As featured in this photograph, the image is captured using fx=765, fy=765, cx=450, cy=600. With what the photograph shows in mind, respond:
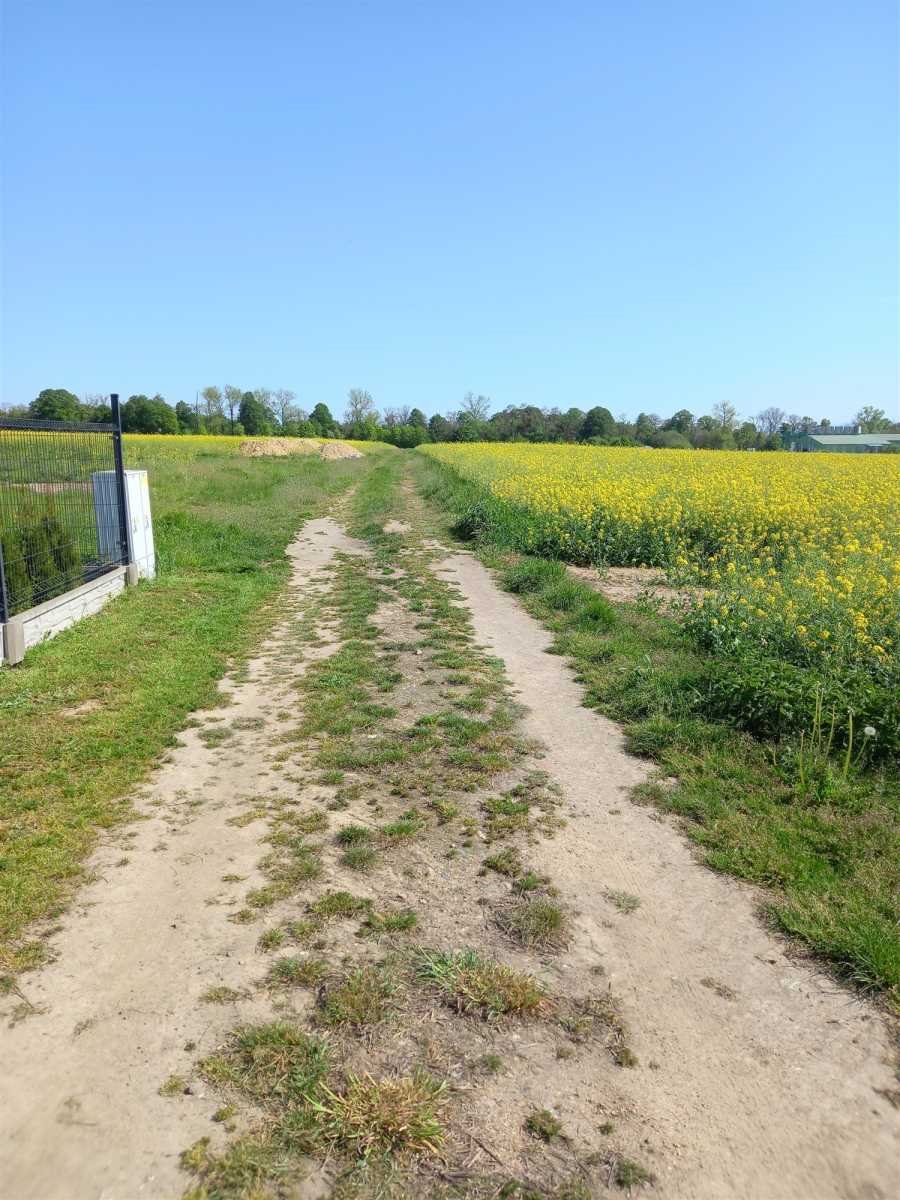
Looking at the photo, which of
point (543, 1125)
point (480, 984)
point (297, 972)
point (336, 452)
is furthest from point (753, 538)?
point (336, 452)

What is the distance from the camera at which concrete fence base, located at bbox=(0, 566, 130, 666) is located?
6.79 meters

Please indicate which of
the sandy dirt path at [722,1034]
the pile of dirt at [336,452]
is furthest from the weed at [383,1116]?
the pile of dirt at [336,452]

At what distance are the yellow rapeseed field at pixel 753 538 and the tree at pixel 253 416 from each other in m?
92.2

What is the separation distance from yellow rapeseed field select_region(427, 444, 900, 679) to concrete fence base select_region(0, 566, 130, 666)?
635 centimetres

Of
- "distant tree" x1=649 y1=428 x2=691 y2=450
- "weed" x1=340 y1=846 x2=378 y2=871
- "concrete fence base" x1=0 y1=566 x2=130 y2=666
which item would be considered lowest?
"weed" x1=340 y1=846 x2=378 y2=871

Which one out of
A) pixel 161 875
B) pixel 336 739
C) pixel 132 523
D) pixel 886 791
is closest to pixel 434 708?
pixel 336 739

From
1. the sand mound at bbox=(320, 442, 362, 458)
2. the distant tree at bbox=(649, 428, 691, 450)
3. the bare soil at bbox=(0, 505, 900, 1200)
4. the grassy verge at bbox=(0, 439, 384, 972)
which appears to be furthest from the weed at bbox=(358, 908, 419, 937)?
the distant tree at bbox=(649, 428, 691, 450)

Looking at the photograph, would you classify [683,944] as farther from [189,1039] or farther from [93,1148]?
[93,1148]

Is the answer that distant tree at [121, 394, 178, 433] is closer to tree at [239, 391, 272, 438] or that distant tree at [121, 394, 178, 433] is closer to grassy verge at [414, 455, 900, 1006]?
tree at [239, 391, 272, 438]

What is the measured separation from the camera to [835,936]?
3.32 m

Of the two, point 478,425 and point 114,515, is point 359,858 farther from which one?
point 478,425

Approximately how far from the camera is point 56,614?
776cm

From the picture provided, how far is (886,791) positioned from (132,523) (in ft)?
29.7

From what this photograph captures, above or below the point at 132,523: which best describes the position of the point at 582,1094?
below
